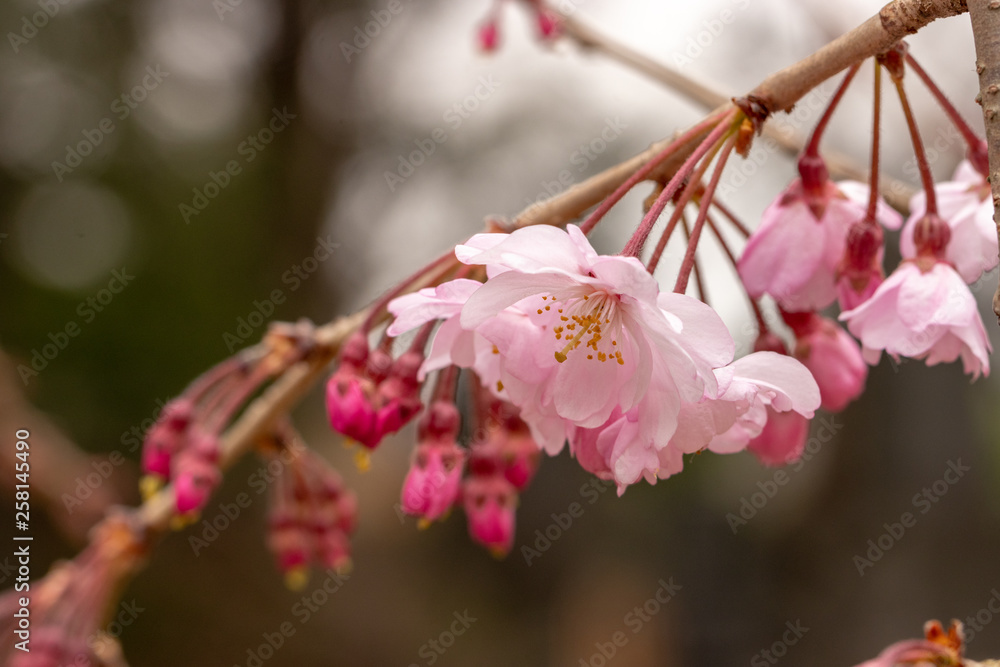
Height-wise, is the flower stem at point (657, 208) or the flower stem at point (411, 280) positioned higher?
the flower stem at point (657, 208)

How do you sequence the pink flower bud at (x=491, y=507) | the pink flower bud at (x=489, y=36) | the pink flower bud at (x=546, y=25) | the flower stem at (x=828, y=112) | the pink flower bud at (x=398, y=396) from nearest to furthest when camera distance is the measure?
1. the flower stem at (x=828, y=112)
2. the pink flower bud at (x=398, y=396)
3. the pink flower bud at (x=491, y=507)
4. the pink flower bud at (x=546, y=25)
5. the pink flower bud at (x=489, y=36)

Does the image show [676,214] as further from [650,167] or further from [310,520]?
[310,520]

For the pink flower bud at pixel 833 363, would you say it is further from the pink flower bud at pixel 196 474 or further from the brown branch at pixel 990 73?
the pink flower bud at pixel 196 474

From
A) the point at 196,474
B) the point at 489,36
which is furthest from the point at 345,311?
the point at 196,474

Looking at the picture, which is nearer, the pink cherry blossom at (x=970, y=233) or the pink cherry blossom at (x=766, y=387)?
the pink cherry blossom at (x=766, y=387)

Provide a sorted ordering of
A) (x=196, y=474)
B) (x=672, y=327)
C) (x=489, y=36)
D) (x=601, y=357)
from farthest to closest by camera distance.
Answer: (x=489, y=36)
(x=196, y=474)
(x=601, y=357)
(x=672, y=327)

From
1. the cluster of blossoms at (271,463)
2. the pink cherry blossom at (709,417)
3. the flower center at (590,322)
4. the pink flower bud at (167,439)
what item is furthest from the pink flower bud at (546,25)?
the pink cherry blossom at (709,417)

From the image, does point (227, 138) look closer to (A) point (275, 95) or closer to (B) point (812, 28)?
(A) point (275, 95)
